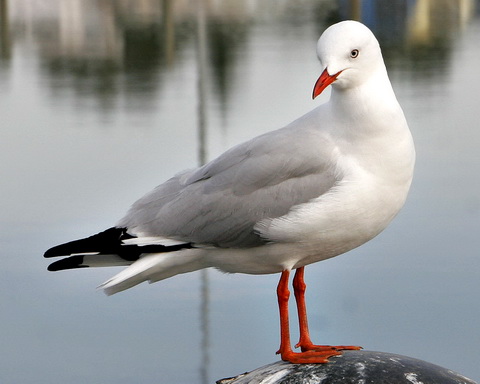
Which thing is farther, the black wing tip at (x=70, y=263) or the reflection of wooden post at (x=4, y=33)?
the reflection of wooden post at (x=4, y=33)

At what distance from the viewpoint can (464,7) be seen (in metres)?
29.8

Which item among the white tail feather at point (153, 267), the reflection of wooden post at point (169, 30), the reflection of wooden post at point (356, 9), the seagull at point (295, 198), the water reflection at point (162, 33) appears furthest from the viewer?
the reflection of wooden post at point (356, 9)

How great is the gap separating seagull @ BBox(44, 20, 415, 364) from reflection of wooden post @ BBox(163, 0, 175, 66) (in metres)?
15.9

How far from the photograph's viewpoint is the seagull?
4.89 meters

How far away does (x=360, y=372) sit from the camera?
492 cm

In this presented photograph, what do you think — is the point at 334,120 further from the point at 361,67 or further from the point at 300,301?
the point at 300,301

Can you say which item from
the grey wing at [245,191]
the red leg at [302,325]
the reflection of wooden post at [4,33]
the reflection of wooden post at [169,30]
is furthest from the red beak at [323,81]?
the reflection of wooden post at [4,33]

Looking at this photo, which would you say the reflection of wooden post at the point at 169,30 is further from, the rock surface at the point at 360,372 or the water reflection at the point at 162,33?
the rock surface at the point at 360,372

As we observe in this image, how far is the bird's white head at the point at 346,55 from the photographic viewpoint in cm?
479

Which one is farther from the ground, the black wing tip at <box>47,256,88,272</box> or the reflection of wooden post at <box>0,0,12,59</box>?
the reflection of wooden post at <box>0,0,12,59</box>

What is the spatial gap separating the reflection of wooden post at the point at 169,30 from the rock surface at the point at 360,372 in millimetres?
16219

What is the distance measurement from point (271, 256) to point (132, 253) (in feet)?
2.04

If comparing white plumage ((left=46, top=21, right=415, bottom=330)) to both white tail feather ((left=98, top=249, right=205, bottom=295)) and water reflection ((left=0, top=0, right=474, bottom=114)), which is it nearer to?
white tail feather ((left=98, top=249, right=205, bottom=295))

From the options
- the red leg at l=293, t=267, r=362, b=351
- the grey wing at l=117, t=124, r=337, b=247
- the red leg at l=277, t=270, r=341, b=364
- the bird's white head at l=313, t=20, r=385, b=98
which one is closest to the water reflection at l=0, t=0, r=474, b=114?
the red leg at l=293, t=267, r=362, b=351
